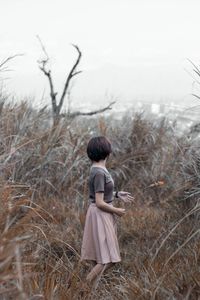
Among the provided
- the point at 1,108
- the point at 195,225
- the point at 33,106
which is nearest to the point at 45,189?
the point at 1,108

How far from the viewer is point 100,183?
484 centimetres

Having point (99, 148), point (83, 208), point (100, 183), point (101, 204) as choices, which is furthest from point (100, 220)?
point (83, 208)

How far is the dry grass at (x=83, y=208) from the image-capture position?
148 inches

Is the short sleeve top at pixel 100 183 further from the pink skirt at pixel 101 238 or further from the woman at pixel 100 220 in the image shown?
the pink skirt at pixel 101 238

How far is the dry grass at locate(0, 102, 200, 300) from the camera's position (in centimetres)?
377

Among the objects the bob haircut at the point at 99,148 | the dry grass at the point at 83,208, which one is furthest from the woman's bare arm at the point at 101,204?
the dry grass at the point at 83,208

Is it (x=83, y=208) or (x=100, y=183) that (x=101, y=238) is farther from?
(x=83, y=208)

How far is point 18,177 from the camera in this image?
6.78 metres

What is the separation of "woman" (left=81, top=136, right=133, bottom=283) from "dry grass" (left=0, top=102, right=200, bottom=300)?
150 millimetres

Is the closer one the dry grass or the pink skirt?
the dry grass

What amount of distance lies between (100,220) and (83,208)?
211 centimetres

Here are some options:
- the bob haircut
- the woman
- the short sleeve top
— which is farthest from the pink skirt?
the bob haircut

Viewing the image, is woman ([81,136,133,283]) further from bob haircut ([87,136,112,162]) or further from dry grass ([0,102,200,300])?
dry grass ([0,102,200,300])

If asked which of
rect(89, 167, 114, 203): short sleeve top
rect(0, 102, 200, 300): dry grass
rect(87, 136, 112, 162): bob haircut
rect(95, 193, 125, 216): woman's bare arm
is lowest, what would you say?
rect(0, 102, 200, 300): dry grass
